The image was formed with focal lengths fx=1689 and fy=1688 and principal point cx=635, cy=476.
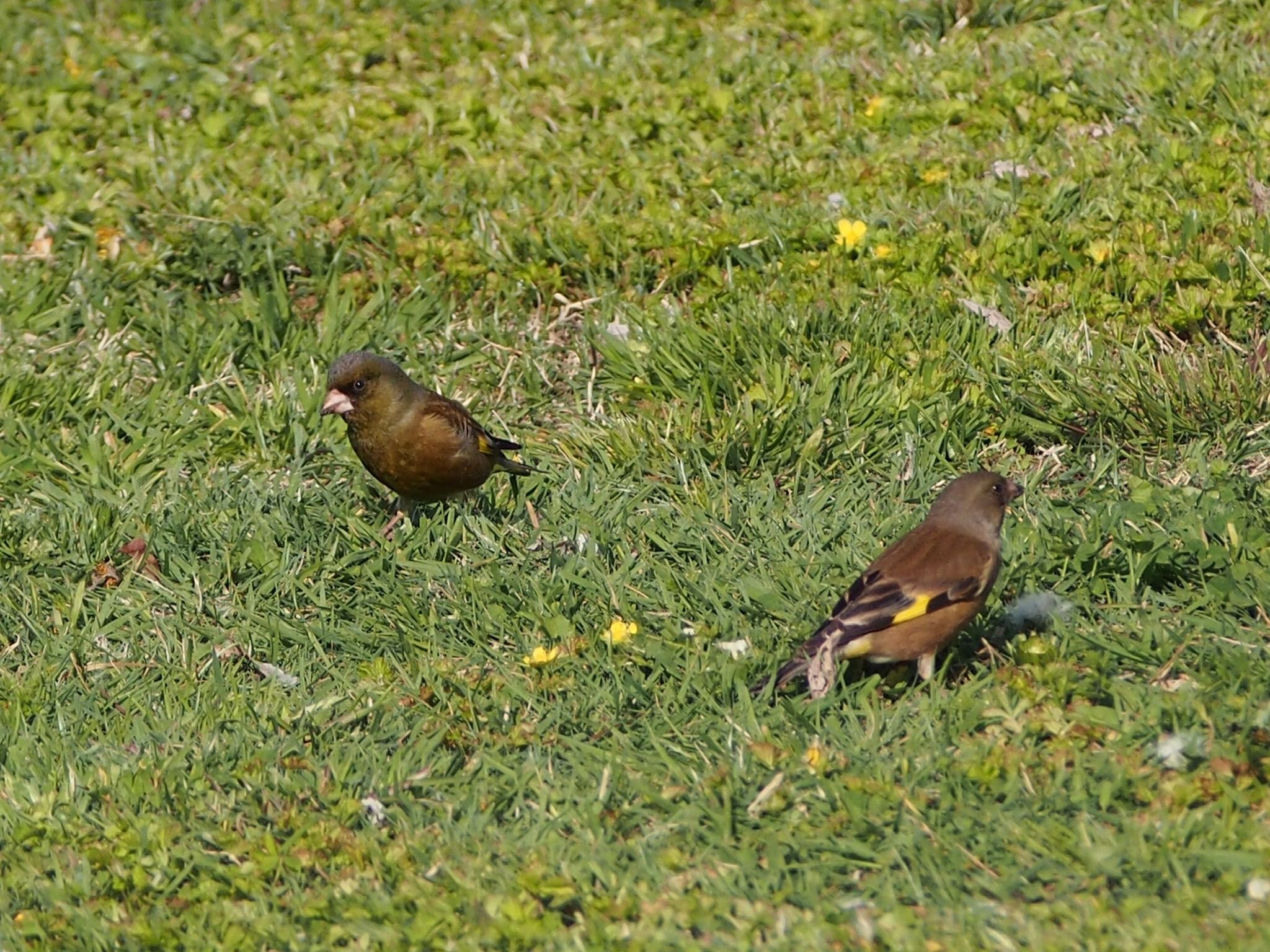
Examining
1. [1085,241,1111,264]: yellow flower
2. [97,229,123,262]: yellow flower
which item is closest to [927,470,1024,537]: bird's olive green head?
[1085,241,1111,264]: yellow flower

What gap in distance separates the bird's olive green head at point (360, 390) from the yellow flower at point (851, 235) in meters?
2.16

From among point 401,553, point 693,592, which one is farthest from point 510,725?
point 401,553

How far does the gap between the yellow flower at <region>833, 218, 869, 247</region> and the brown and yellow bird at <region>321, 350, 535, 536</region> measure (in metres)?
1.94

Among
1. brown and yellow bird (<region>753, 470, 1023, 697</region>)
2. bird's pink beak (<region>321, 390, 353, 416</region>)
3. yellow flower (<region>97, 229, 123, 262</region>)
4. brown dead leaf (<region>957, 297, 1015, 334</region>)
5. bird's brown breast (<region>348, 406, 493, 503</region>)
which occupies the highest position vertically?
brown and yellow bird (<region>753, 470, 1023, 697</region>)

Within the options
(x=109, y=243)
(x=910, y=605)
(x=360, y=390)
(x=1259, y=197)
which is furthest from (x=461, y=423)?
(x=1259, y=197)

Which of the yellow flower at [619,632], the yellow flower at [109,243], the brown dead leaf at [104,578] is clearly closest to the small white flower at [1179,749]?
the yellow flower at [619,632]

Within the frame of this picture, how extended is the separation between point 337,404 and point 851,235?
247 cm

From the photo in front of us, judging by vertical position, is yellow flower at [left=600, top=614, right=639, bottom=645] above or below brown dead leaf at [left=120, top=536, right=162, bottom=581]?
above

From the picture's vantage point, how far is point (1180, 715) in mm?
4750

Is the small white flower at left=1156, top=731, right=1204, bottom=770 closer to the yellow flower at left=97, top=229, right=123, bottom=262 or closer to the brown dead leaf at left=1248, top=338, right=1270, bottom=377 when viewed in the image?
the brown dead leaf at left=1248, top=338, right=1270, bottom=377

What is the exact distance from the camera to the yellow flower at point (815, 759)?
4.72 meters

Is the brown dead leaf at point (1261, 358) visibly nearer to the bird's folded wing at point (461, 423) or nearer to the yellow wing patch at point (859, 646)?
the yellow wing patch at point (859, 646)

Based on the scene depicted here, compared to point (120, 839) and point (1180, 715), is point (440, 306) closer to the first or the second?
point (120, 839)

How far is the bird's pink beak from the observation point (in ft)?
21.6
